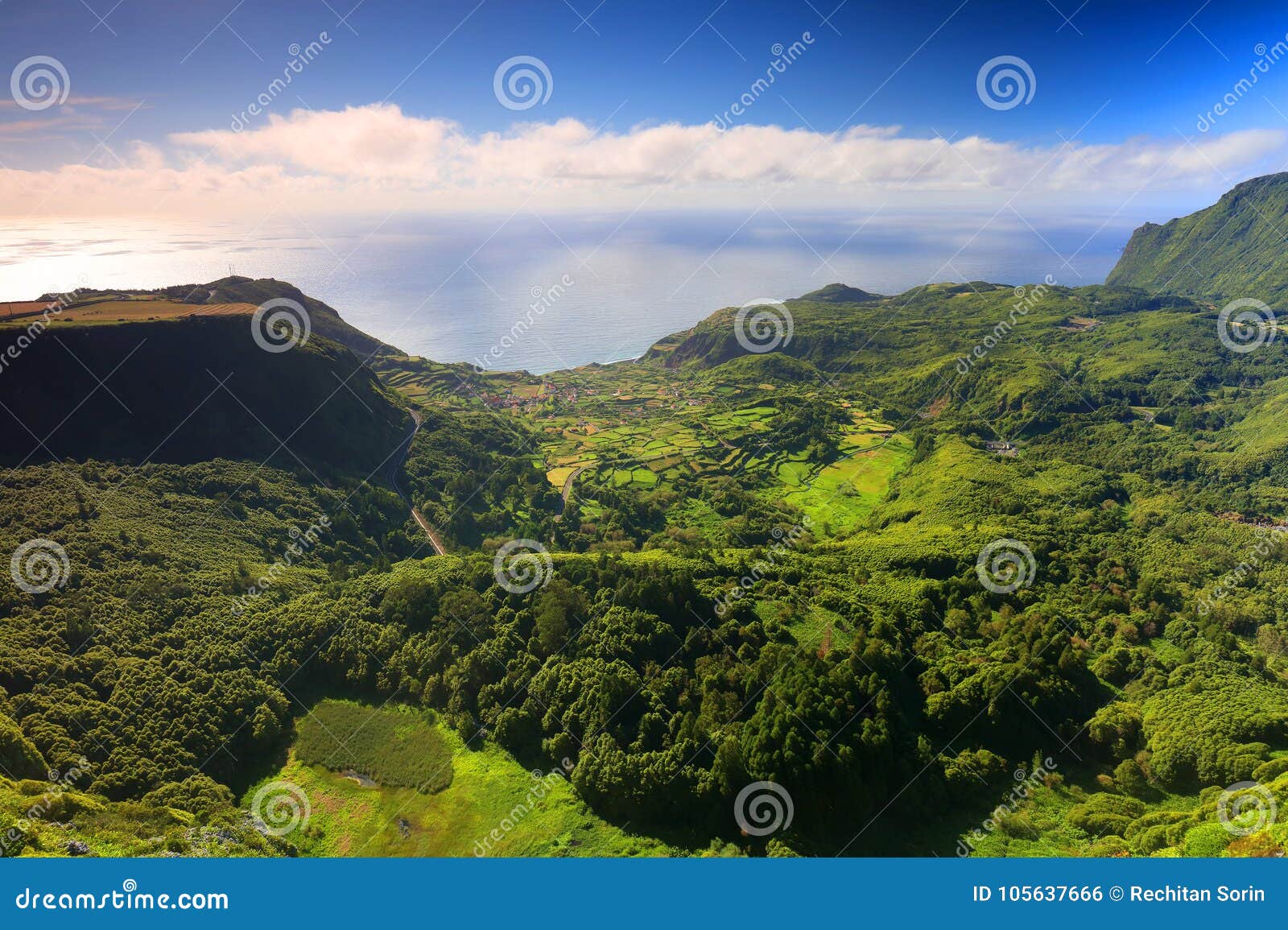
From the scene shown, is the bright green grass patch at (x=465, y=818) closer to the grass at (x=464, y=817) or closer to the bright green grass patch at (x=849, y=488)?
the grass at (x=464, y=817)

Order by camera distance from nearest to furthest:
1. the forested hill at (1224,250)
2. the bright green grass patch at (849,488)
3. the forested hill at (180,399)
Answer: the forested hill at (180,399), the bright green grass patch at (849,488), the forested hill at (1224,250)

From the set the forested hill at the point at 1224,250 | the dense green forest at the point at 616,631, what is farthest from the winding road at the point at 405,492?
the forested hill at the point at 1224,250

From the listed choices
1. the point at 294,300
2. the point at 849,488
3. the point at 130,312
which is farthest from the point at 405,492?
the point at 849,488

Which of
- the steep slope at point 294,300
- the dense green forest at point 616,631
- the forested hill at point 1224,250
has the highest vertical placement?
the forested hill at point 1224,250

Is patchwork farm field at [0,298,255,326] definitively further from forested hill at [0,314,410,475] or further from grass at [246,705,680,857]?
grass at [246,705,680,857]

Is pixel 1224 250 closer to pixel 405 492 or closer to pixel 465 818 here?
pixel 405 492

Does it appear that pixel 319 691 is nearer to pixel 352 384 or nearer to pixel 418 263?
pixel 352 384

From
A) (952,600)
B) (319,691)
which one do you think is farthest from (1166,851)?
(319,691)
